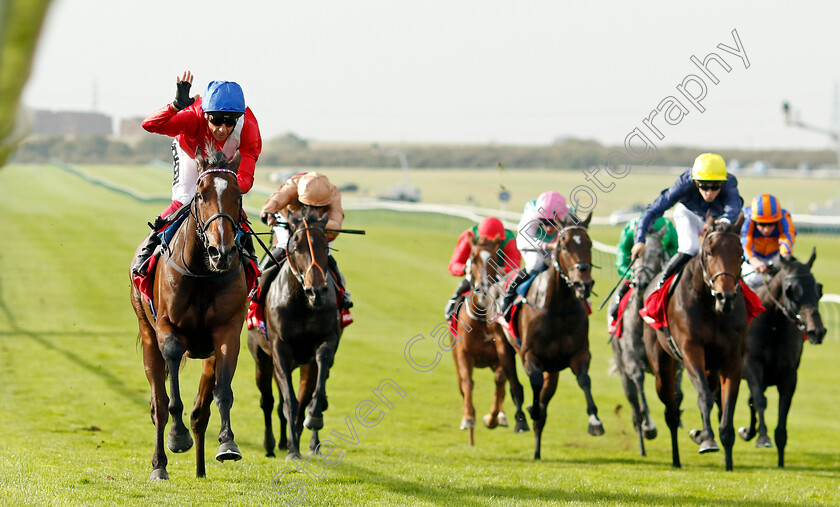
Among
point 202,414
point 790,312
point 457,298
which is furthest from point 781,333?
point 202,414

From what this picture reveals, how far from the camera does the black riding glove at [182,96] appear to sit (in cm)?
695

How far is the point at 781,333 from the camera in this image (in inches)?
419

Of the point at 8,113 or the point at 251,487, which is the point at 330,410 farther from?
the point at 8,113

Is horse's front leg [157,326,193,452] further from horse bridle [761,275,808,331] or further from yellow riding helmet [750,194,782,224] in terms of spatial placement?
yellow riding helmet [750,194,782,224]

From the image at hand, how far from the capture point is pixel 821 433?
14.6 m

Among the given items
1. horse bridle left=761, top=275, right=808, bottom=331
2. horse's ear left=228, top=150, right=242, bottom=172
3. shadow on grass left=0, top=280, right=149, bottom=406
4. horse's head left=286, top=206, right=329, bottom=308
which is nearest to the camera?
horse's ear left=228, top=150, right=242, bottom=172

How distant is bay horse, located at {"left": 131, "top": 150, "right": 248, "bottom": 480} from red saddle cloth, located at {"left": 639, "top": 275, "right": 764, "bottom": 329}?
4244 millimetres

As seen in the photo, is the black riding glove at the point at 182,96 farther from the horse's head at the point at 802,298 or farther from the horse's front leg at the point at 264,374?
the horse's head at the point at 802,298

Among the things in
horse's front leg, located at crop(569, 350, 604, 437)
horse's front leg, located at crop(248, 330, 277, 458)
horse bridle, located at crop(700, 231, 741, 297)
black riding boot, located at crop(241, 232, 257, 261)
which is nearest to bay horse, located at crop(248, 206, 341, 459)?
horse's front leg, located at crop(248, 330, 277, 458)

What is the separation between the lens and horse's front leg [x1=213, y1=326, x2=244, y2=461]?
6359mm

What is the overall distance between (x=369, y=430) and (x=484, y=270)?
127 inches

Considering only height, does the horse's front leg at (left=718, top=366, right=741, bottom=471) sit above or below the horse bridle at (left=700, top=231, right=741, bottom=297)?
below

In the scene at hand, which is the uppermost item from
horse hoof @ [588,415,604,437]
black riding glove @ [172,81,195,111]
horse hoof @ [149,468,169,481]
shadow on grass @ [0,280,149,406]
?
black riding glove @ [172,81,195,111]

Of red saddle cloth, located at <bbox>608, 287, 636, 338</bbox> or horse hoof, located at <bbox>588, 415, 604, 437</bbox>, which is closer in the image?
horse hoof, located at <bbox>588, 415, 604, 437</bbox>
